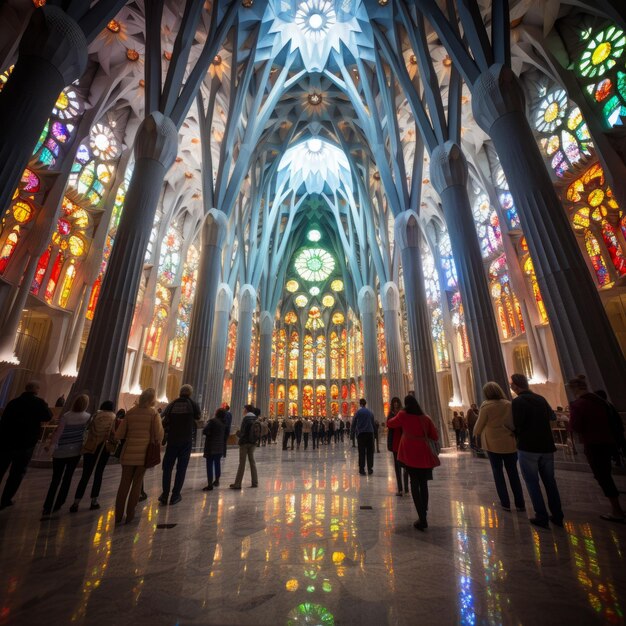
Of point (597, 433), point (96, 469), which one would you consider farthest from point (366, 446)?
point (96, 469)

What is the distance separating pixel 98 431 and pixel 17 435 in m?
0.80

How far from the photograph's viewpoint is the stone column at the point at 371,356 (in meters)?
21.7

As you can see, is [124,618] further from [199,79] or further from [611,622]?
[199,79]

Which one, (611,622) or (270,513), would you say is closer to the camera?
(611,622)

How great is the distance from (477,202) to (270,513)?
2203cm

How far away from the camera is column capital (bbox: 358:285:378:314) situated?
966 inches

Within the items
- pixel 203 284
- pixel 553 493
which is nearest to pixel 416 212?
pixel 203 284

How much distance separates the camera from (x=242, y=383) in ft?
67.9

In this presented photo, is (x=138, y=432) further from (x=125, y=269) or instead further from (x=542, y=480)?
(x=125, y=269)

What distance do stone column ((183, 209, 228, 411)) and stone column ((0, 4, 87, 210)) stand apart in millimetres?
7085

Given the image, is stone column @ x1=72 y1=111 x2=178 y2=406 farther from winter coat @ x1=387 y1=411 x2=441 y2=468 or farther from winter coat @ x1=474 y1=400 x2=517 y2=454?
winter coat @ x1=474 y1=400 x2=517 y2=454

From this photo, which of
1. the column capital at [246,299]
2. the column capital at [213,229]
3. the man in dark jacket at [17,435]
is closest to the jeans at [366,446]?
the man in dark jacket at [17,435]

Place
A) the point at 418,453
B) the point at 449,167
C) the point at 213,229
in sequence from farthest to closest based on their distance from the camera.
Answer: the point at 213,229, the point at 449,167, the point at 418,453

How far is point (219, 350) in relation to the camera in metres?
18.0
